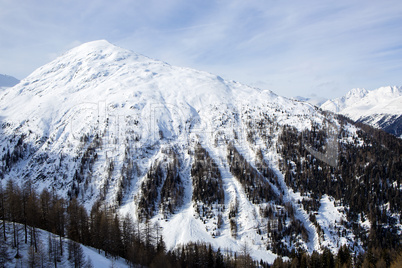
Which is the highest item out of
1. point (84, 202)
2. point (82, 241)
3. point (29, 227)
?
point (29, 227)

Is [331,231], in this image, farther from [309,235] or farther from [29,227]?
[29,227]

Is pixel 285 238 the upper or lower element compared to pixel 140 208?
A: lower

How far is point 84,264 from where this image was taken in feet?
221

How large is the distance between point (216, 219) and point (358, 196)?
103716 millimetres

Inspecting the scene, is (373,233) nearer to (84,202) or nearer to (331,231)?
(331,231)

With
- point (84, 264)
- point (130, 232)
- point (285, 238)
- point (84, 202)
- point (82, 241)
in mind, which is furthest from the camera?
point (84, 202)

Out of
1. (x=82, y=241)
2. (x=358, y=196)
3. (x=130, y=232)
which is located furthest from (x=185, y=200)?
(x=358, y=196)

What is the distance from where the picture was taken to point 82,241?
87.5 m

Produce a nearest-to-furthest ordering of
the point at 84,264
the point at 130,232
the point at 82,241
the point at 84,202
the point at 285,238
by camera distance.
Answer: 1. the point at 84,264
2. the point at 82,241
3. the point at 130,232
4. the point at 285,238
5. the point at 84,202

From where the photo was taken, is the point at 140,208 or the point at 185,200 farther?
the point at 185,200

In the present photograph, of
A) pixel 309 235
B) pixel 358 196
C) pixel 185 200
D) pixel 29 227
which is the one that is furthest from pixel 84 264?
pixel 358 196

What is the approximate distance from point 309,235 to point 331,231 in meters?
15.2

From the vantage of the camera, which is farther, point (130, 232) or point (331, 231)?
point (331, 231)

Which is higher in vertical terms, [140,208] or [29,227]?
[29,227]
